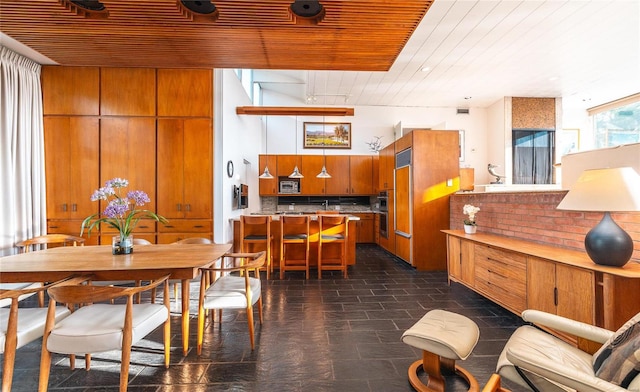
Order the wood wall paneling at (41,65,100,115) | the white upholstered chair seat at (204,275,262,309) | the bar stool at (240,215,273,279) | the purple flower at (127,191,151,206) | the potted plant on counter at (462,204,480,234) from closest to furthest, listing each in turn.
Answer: the white upholstered chair seat at (204,275,262,309) < the purple flower at (127,191,151,206) < the potted plant on counter at (462,204,480,234) < the wood wall paneling at (41,65,100,115) < the bar stool at (240,215,273,279)

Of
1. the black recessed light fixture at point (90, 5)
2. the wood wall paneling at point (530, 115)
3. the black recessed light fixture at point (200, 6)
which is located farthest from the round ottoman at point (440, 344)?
the wood wall paneling at point (530, 115)

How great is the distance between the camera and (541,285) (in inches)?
92.6

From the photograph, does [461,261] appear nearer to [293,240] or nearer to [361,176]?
[293,240]

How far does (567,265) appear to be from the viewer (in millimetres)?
2115

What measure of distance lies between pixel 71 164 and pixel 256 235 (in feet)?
9.39

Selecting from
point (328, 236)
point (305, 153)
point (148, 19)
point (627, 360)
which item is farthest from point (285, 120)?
point (627, 360)

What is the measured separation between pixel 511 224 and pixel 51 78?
21.3 ft

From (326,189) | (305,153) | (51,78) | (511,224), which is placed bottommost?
(511,224)

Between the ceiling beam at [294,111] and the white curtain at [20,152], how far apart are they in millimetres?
2775

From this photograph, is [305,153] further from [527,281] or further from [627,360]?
[627,360]

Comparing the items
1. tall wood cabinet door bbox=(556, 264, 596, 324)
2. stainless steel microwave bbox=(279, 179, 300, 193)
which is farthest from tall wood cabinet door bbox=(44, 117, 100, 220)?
tall wood cabinet door bbox=(556, 264, 596, 324)

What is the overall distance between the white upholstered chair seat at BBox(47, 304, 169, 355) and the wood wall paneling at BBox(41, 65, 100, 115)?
3440 millimetres

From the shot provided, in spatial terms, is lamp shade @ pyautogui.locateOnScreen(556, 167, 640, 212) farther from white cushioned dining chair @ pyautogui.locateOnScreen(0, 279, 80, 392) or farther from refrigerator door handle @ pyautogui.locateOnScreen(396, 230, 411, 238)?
white cushioned dining chair @ pyautogui.locateOnScreen(0, 279, 80, 392)

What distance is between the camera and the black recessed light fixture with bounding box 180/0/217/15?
2.54m
